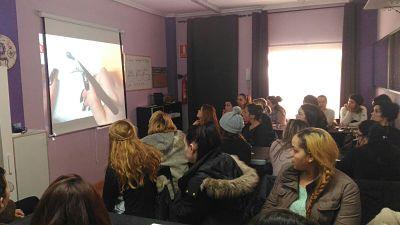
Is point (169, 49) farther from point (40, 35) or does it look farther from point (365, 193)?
point (365, 193)

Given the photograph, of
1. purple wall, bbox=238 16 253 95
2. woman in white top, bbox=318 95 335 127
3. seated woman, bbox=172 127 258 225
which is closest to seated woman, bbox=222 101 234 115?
purple wall, bbox=238 16 253 95

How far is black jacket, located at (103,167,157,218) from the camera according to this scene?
2178 mm

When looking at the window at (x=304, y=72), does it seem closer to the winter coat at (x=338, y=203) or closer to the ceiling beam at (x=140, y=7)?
the ceiling beam at (x=140, y=7)

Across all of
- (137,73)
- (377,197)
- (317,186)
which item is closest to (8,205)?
(317,186)

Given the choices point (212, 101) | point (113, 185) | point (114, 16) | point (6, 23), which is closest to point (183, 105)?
point (212, 101)

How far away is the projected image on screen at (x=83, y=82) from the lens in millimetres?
4484

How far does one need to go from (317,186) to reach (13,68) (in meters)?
3.53

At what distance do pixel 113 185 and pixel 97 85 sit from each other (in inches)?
133

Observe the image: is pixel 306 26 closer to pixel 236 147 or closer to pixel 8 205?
pixel 236 147

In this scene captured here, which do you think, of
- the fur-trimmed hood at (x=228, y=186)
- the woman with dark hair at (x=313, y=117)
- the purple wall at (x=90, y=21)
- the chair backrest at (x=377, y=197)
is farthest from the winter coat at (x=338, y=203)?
the purple wall at (x=90, y=21)

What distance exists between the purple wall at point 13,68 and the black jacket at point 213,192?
287cm

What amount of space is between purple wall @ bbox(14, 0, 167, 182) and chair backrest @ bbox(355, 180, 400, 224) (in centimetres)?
371

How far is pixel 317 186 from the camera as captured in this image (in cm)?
187

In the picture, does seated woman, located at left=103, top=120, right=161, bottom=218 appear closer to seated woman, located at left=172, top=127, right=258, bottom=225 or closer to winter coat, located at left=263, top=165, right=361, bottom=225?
seated woman, located at left=172, top=127, right=258, bottom=225
